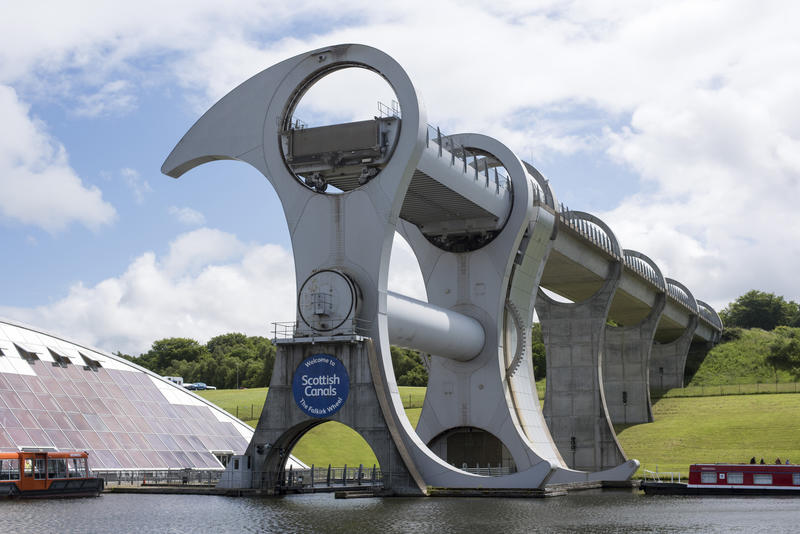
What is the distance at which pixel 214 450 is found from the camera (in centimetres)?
5619

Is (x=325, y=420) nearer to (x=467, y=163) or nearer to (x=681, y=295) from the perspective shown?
(x=467, y=163)

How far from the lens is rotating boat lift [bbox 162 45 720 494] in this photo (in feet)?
132

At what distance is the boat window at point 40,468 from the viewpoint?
39.5m

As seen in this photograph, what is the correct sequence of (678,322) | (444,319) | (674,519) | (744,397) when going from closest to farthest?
1. (674,519)
2. (444,319)
3. (744,397)
4. (678,322)

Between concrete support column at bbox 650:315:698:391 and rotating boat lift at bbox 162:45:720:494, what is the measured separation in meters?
50.9

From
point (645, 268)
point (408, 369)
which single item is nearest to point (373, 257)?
point (645, 268)

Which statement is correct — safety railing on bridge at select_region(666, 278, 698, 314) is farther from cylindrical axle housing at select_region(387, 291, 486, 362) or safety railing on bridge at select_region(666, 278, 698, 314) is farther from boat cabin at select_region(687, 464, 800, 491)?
boat cabin at select_region(687, 464, 800, 491)

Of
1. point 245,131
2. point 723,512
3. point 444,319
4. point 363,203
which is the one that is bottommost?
point 723,512

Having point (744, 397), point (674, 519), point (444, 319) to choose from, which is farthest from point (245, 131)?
point (744, 397)

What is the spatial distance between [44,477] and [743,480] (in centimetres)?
3168

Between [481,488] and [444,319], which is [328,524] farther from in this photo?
[444,319]

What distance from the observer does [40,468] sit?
39.8m

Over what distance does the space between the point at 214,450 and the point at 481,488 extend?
21.6 meters

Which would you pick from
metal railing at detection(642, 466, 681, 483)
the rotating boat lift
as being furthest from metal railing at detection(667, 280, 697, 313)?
the rotating boat lift
